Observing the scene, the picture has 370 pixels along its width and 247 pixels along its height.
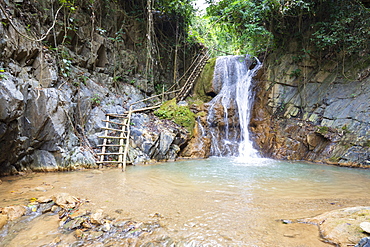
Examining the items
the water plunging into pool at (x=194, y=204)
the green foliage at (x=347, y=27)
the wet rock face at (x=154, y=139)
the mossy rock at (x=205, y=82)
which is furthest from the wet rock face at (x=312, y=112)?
the wet rock face at (x=154, y=139)

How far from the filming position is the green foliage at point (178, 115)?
888 centimetres

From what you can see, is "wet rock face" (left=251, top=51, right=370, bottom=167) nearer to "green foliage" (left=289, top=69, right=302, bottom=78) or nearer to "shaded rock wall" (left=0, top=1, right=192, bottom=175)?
"green foliage" (left=289, top=69, right=302, bottom=78)

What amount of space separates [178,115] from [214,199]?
6227 millimetres

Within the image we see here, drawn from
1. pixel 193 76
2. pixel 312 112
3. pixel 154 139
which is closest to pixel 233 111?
pixel 312 112

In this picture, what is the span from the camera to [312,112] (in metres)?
8.75

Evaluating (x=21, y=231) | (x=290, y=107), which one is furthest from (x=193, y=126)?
→ (x=21, y=231)

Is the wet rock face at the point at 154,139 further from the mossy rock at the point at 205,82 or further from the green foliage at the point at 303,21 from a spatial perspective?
the green foliage at the point at 303,21

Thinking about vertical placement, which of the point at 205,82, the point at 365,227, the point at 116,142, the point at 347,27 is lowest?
the point at 116,142

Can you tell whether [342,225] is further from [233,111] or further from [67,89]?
[233,111]

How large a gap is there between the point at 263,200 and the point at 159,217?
1646mm

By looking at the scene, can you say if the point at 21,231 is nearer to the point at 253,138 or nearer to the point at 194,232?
the point at 194,232

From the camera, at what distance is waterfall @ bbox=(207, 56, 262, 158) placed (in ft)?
30.5

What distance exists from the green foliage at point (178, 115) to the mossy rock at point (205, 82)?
3431 mm

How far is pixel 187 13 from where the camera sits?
1204cm
